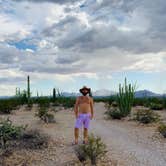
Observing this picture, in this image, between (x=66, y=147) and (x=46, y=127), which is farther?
(x=46, y=127)

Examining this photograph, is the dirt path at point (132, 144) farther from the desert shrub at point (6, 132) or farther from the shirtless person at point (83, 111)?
the desert shrub at point (6, 132)

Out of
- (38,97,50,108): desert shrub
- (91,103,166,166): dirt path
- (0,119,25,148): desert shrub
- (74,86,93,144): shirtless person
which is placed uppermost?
(38,97,50,108): desert shrub

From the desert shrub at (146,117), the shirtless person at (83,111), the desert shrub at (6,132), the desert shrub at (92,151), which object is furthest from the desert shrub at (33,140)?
the desert shrub at (146,117)

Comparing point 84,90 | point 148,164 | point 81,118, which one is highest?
point 84,90

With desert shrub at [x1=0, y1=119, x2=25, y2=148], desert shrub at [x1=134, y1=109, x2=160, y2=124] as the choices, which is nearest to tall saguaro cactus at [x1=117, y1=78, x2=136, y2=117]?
desert shrub at [x1=134, y1=109, x2=160, y2=124]

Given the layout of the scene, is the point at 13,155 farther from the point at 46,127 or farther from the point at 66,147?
the point at 46,127

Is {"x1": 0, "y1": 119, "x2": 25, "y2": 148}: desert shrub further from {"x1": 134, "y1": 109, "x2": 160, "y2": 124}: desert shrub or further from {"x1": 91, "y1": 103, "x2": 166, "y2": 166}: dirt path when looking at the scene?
{"x1": 134, "y1": 109, "x2": 160, "y2": 124}: desert shrub

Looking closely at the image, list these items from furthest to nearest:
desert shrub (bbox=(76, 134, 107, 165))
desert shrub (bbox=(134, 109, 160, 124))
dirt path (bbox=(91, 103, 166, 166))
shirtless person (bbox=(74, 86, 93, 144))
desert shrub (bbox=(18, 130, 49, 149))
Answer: desert shrub (bbox=(134, 109, 160, 124)) < shirtless person (bbox=(74, 86, 93, 144)) < desert shrub (bbox=(18, 130, 49, 149)) < dirt path (bbox=(91, 103, 166, 166)) < desert shrub (bbox=(76, 134, 107, 165))

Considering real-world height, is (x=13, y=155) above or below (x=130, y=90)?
below

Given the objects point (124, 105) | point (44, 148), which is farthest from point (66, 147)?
point (124, 105)

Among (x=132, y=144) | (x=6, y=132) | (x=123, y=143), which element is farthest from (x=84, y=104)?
(x=6, y=132)

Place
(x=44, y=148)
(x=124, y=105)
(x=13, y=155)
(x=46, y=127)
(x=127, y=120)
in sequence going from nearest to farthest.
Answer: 1. (x=13, y=155)
2. (x=44, y=148)
3. (x=46, y=127)
4. (x=127, y=120)
5. (x=124, y=105)

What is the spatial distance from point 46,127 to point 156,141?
4700 millimetres

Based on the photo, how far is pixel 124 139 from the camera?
12.7 meters
